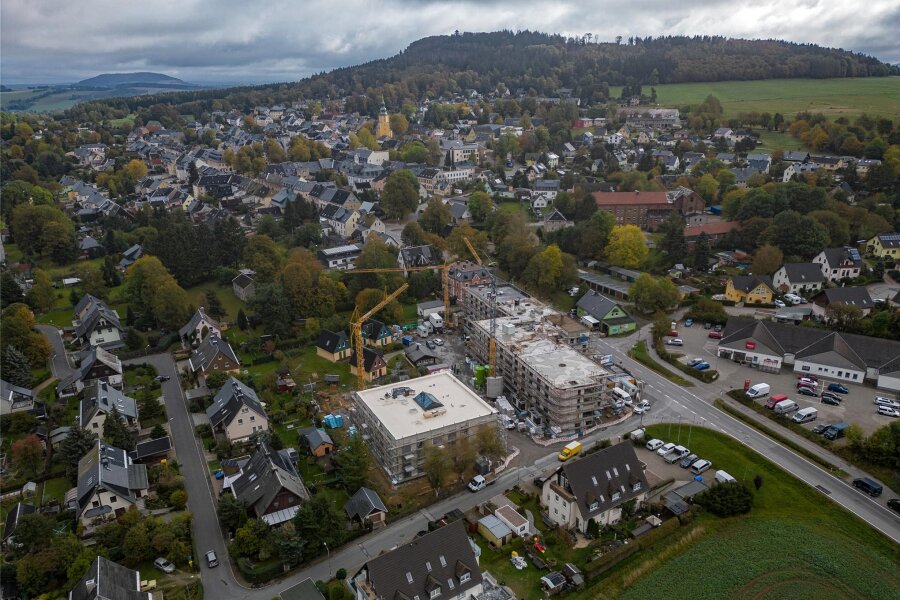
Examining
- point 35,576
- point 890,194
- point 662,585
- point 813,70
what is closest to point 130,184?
point 35,576

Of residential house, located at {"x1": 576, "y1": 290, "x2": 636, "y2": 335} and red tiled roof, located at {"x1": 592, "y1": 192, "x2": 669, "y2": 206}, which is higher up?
red tiled roof, located at {"x1": 592, "y1": 192, "x2": 669, "y2": 206}

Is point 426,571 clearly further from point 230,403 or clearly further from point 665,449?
point 230,403

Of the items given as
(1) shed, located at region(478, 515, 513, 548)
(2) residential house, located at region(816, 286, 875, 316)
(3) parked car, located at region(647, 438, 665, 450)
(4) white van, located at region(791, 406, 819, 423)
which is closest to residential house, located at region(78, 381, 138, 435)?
(1) shed, located at region(478, 515, 513, 548)

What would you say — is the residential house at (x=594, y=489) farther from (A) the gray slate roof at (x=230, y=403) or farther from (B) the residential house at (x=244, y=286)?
(B) the residential house at (x=244, y=286)

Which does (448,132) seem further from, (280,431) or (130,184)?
(280,431)

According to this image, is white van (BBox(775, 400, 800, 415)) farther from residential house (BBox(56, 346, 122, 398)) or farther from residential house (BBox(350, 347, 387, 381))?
residential house (BBox(56, 346, 122, 398))
